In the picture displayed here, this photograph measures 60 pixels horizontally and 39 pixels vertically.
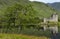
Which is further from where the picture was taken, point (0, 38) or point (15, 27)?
point (15, 27)

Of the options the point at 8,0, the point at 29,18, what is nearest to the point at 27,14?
the point at 29,18

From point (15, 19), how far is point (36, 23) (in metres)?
3.82

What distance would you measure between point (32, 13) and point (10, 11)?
331 cm

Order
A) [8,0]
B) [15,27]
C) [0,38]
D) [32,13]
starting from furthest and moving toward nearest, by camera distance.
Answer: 1. [8,0]
2. [32,13]
3. [15,27]
4. [0,38]

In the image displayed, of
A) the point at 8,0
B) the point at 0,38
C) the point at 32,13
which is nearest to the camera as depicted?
the point at 0,38

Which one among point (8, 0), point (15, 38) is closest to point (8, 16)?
point (15, 38)

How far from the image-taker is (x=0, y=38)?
15.2 meters

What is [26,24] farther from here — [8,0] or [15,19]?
[8,0]

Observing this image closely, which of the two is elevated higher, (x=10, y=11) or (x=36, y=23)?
(x=10, y=11)

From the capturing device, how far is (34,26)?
3084 centimetres

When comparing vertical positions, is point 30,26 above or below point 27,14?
below

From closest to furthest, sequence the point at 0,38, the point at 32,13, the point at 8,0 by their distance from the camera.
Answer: the point at 0,38 → the point at 32,13 → the point at 8,0

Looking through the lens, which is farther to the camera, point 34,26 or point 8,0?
point 8,0

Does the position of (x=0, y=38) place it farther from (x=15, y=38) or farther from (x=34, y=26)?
(x=34, y=26)
